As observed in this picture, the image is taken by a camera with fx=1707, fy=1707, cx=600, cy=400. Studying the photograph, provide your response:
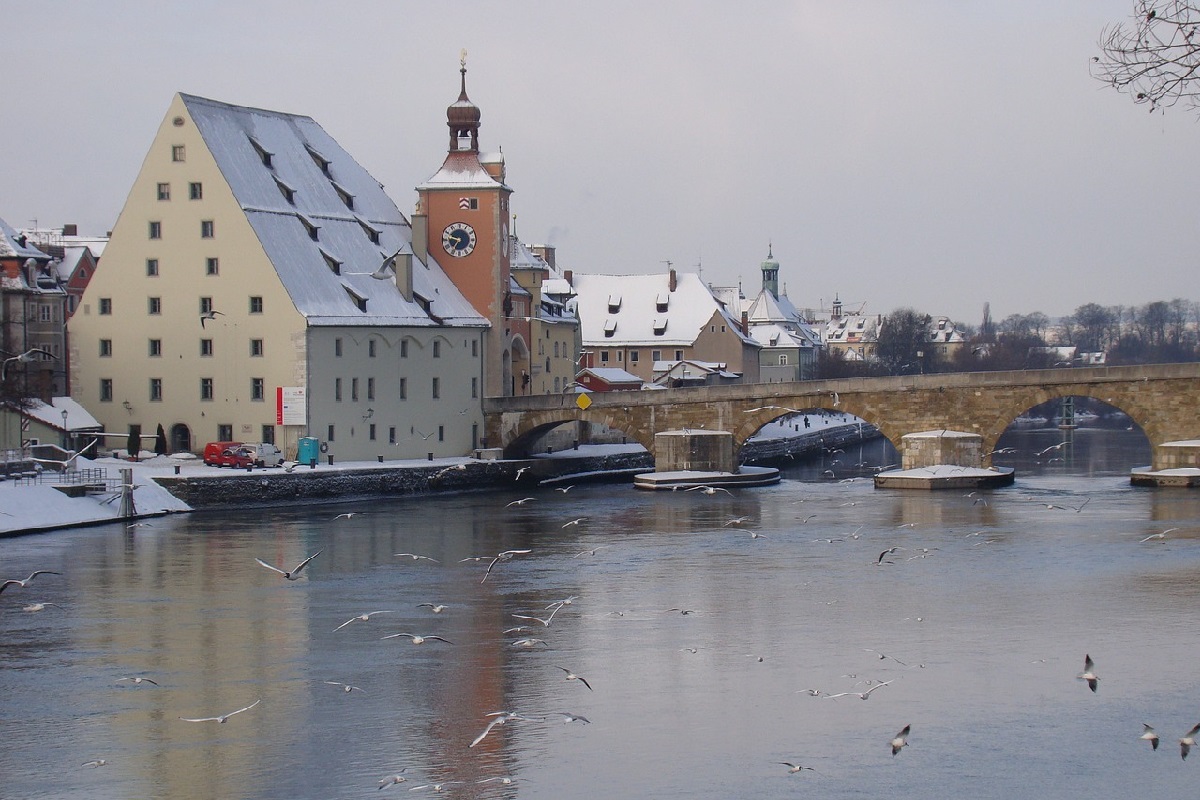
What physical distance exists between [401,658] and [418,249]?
141 feet

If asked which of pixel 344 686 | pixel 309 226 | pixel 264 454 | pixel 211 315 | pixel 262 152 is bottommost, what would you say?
pixel 344 686

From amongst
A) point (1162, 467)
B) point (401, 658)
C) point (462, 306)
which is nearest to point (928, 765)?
point (401, 658)

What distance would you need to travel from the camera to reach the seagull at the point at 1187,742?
21828mm

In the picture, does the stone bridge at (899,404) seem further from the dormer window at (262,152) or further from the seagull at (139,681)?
the seagull at (139,681)

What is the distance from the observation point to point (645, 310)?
111312 millimetres

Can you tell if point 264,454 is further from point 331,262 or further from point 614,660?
point 614,660

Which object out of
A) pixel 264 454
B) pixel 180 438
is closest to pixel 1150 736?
pixel 264 454

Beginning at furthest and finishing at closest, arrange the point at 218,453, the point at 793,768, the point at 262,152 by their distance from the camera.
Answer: the point at 262,152 → the point at 218,453 → the point at 793,768

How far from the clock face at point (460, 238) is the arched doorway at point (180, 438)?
1408 cm

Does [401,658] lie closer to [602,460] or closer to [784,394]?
[784,394]

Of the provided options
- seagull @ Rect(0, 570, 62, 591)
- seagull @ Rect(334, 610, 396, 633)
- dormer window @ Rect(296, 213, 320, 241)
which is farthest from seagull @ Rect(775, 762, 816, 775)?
dormer window @ Rect(296, 213, 320, 241)

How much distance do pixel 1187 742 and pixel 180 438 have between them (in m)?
46.2

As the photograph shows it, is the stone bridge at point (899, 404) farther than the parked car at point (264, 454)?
Yes

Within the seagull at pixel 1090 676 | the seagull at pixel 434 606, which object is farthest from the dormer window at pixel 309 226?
the seagull at pixel 1090 676
